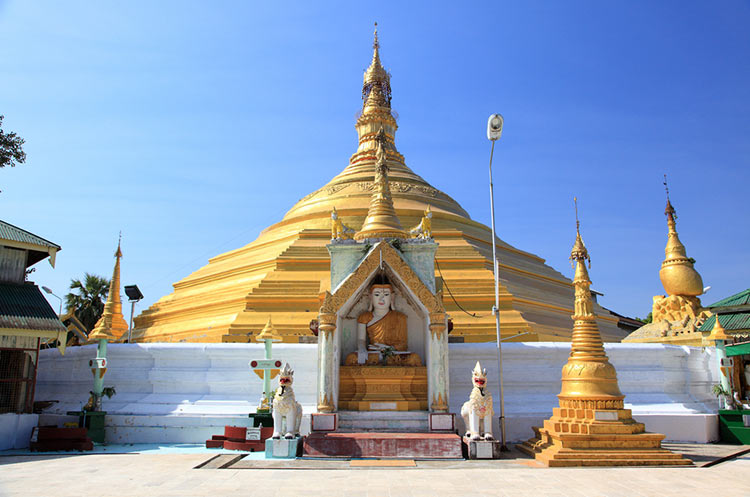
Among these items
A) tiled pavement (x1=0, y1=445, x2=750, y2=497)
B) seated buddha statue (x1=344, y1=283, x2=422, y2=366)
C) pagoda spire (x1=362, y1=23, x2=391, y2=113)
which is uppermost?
pagoda spire (x1=362, y1=23, x2=391, y2=113)

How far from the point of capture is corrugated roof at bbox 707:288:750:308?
18109 mm

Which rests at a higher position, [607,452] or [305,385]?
[305,385]

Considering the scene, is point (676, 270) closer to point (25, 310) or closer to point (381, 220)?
point (381, 220)

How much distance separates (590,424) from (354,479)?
4325 millimetres

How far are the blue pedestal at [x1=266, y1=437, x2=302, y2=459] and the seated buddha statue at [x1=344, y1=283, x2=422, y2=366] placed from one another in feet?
7.34

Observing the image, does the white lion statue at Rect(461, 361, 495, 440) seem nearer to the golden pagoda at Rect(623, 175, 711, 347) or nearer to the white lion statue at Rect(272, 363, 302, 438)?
the white lion statue at Rect(272, 363, 302, 438)

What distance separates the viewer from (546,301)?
66.2 ft

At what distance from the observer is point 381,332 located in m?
11.6

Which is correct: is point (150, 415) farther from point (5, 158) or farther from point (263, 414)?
point (5, 158)

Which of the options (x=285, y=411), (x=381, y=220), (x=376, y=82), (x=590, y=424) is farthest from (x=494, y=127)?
(x=376, y=82)

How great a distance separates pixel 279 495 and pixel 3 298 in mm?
9501

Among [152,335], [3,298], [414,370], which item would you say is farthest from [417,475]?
[152,335]

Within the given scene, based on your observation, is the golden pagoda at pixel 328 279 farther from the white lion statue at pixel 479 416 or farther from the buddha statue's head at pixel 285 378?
the white lion statue at pixel 479 416

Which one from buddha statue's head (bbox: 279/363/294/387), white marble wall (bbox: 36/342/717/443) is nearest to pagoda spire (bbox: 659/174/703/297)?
white marble wall (bbox: 36/342/717/443)
